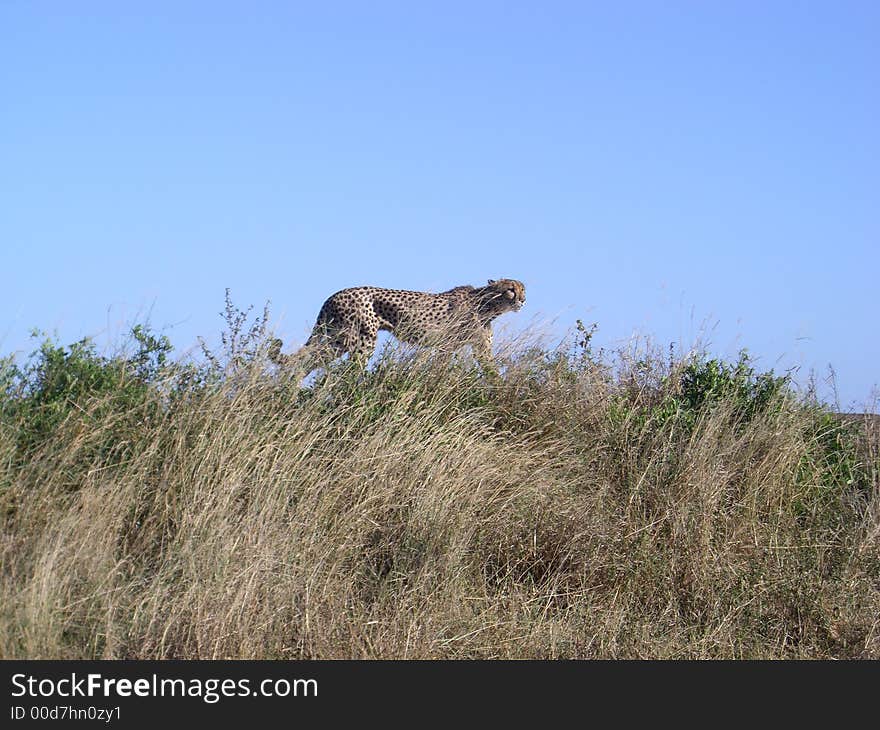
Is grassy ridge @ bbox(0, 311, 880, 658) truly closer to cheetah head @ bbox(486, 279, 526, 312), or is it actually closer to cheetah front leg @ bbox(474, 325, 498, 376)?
cheetah front leg @ bbox(474, 325, 498, 376)

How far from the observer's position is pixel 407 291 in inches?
587

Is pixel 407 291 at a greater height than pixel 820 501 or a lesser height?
greater

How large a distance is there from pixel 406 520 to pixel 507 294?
756 cm

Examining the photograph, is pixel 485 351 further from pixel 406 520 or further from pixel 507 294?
pixel 507 294

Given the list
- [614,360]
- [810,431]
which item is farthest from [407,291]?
[810,431]

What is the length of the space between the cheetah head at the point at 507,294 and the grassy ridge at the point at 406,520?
206 inches

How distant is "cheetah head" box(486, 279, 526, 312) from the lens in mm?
13930

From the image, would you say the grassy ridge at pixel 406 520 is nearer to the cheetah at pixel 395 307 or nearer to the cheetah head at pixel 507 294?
the cheetah at pixel 395 307

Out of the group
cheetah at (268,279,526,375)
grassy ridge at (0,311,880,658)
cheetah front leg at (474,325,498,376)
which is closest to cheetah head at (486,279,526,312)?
cheetah at (268,279,526,375)

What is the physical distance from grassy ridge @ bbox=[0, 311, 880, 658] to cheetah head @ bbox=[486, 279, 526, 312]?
17.2ft

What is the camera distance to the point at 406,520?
22.2 feet

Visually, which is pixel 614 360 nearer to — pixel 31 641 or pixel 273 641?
pixel 273 641

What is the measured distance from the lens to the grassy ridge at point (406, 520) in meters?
5.63

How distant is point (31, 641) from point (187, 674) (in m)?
0.77
